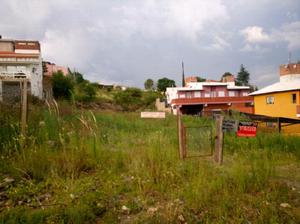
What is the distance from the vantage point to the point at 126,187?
315cm

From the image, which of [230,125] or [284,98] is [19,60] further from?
[284,98]

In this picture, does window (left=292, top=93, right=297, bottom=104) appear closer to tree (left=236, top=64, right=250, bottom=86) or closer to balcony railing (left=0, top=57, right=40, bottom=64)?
balcony railing (left=0, top=57, right=40, bottom=64)

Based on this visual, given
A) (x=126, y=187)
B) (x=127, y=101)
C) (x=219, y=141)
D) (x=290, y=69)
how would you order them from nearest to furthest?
(x=126, y=187), (x=219, y=141), (x=290, y=69), (x=127, y=101)

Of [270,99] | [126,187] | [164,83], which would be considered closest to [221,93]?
[270,99]

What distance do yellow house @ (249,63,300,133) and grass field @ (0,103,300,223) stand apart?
1651cm

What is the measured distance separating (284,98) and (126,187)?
22135mm

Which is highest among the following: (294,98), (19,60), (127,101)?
(19,60)

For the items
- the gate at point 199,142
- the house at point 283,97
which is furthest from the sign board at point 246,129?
the house at point 283,97

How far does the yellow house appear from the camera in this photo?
20.1 m

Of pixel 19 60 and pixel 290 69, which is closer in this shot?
pixel 19 60

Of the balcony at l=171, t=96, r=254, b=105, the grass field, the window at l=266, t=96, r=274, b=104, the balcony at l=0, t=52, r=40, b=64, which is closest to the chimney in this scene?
the window at l=266, t=96, r=274, b=104

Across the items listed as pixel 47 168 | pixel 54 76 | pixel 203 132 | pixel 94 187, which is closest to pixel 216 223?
pixel 94 187

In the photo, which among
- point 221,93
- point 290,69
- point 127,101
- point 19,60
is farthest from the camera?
point 127,101

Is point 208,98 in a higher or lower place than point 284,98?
higher
